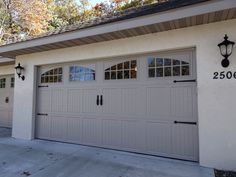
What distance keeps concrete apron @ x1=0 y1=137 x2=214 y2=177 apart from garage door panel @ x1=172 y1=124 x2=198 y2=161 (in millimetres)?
180

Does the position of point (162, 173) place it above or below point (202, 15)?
below

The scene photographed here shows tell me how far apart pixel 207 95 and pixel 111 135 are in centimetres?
239

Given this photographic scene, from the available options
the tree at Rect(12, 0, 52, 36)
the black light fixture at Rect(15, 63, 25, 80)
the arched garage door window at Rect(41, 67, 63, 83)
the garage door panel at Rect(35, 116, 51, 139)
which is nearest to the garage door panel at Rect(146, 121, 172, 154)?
the arched garage door window at Rect(41, 67, 63, 83)

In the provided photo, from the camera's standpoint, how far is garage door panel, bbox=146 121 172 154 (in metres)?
4.41

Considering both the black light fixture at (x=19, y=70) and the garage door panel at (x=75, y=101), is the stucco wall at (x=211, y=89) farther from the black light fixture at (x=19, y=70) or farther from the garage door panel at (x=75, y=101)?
the black light fixture at (x=19, y=70)

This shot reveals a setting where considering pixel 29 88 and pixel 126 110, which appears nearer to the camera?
pixel 126 110

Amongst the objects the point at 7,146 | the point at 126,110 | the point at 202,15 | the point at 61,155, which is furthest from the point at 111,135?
the point at 202,15

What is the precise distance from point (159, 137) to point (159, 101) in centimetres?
78

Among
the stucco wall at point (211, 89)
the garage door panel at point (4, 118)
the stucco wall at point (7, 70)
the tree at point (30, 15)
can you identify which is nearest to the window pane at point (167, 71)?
the stucco wall at point (211, 89)

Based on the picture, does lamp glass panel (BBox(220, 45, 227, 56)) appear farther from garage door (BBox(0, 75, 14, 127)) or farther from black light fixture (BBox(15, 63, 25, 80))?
garage door (BBox(0, 75, 14, 127))

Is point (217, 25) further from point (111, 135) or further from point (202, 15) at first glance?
point (111, 135)

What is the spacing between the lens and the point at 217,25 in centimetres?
396

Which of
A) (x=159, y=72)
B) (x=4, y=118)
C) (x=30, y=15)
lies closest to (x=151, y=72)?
(x=159, y=72)

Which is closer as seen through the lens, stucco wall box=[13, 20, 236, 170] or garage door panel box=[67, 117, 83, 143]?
Answer: stucco wall box=[13, 20, 236, 170]
